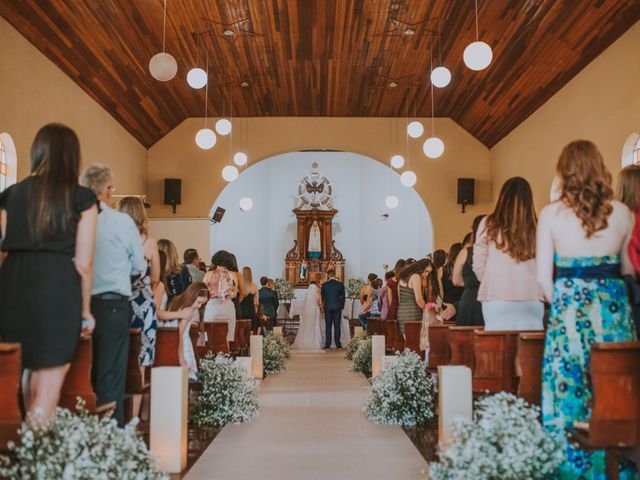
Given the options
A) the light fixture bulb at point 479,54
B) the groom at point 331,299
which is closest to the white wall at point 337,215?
the groom at point 331,299

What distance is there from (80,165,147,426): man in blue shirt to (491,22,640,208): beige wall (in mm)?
6213

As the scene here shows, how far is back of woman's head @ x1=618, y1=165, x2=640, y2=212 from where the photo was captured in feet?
11.2

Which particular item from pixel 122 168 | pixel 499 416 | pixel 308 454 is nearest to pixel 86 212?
pixel 499 416

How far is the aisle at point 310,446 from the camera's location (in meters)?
4.15

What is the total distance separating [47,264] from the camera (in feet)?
9.20

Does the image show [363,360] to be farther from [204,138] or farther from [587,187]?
[587,187]

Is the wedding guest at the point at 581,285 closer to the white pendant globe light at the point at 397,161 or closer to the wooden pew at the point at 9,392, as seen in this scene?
the wooden pew at the point at 9,392

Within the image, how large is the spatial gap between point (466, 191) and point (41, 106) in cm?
778

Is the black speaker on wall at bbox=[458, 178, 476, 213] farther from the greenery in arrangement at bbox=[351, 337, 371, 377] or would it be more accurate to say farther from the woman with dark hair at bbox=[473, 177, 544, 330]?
the woman with dark hair at bbox=[473, 177, 544, 330]

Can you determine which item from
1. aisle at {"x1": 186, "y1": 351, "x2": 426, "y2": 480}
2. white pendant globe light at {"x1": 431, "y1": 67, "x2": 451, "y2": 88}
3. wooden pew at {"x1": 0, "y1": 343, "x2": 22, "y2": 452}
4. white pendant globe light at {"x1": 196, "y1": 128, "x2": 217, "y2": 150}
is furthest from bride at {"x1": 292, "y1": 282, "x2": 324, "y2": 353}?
wooden pew at {"x1": 0, "y1": 343, "x2": 22, "y2": 452}

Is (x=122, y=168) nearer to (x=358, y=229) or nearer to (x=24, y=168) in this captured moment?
(x=24, y=168)

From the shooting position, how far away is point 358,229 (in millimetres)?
20234

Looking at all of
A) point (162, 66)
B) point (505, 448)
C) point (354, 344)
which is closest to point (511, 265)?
point (505, 448)

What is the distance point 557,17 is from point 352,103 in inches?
201
